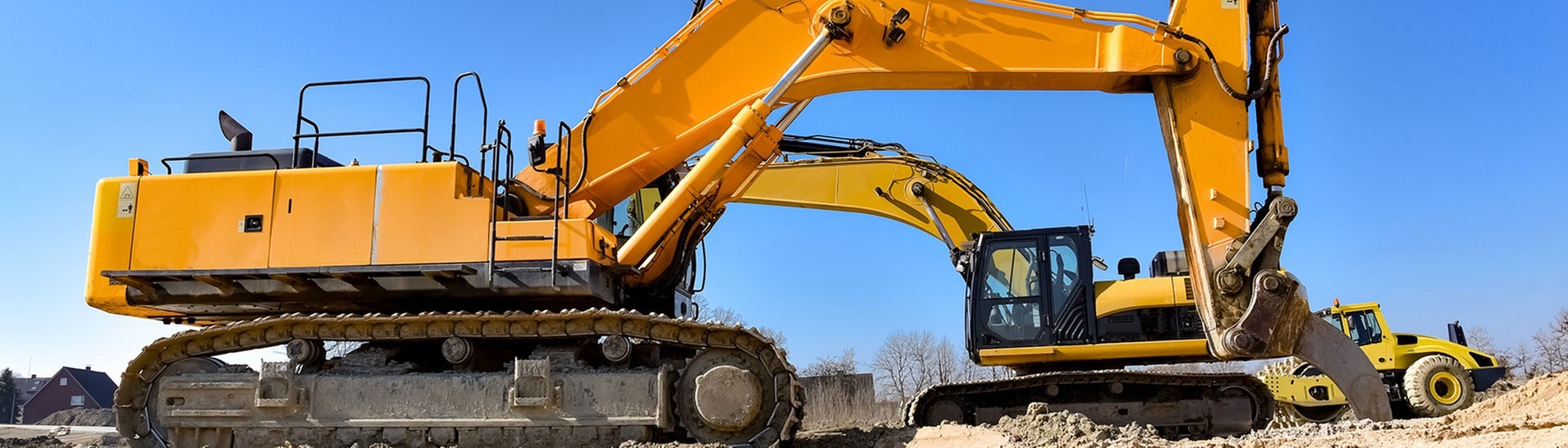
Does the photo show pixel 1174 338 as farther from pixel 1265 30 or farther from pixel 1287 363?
pixel 1287 363

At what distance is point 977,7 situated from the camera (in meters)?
7.29

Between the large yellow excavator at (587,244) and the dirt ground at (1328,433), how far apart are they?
0.67 metres

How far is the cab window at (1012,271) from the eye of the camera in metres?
9.03

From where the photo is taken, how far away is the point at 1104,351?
29.1ft

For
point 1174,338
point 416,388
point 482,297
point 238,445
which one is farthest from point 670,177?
point 1174,338

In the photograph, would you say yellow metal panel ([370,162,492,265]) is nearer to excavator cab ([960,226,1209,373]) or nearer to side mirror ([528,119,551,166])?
side mirror ([528,119,551,166])

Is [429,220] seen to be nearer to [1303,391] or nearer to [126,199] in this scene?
[126,199]

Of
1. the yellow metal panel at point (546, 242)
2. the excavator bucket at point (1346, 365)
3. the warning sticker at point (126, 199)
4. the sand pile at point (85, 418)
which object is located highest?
the warning sticker at point (126, 199)

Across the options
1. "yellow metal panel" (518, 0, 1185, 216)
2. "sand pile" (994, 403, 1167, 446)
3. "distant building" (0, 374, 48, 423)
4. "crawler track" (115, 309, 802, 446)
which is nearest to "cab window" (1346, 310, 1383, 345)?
"sand pile" (994, 403, 1167, 446)

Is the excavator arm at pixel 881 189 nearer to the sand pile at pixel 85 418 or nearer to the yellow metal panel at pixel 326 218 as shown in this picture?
the yellow metal panel at pixel 326 218

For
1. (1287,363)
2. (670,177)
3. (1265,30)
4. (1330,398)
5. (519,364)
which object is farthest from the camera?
(1287,363)

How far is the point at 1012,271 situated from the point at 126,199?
7.05 metres

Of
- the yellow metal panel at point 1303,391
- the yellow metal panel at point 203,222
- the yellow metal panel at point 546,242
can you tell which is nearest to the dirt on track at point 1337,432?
the yellow metal panel at point 546,242

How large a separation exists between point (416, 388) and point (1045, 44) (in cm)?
502
